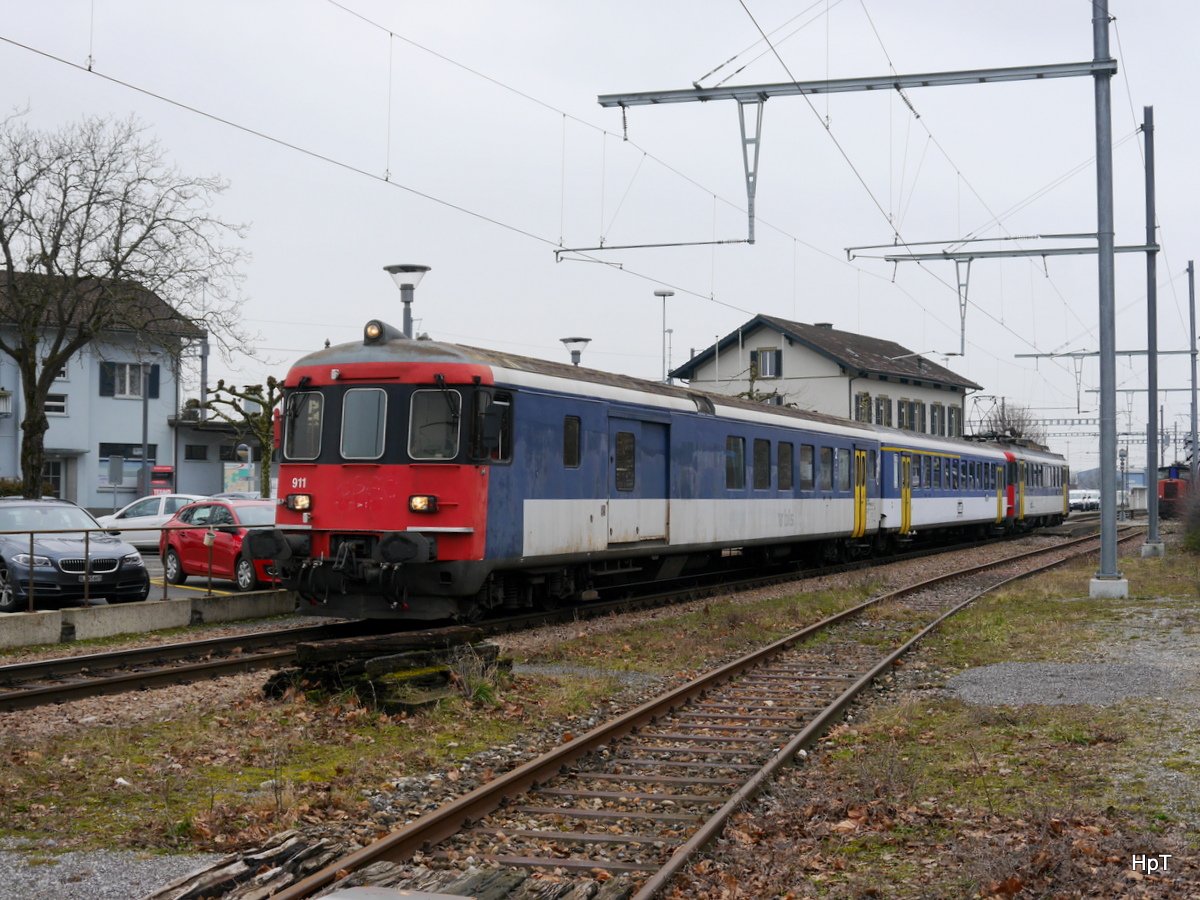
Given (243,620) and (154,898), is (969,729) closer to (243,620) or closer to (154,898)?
(154,898)

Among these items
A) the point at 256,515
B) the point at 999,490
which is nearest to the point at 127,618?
the point at 256,515

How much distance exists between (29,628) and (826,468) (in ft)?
50.7

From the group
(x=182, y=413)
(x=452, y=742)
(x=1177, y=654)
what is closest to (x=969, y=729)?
(x=452, y=742)

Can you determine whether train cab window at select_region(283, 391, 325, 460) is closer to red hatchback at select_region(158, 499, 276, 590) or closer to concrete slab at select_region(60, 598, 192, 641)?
concrete slab at select_region(60, 598, 192, 641)

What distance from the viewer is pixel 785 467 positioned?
2233 centimetres

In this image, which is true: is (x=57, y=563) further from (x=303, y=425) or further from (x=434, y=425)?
(x=434, y=425)

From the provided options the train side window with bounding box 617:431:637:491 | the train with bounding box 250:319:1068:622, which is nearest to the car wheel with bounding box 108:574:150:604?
the train with bounding box 250:319:1068:622

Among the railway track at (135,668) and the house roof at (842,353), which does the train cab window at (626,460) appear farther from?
the house roof at (842,353)

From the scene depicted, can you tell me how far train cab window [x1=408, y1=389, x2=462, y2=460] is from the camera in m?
13.3

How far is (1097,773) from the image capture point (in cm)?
759

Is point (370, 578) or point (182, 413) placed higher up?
point (182, 413)

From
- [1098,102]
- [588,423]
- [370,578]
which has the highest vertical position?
[1098,102]

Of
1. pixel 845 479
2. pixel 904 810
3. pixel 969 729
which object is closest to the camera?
pixel 904 810

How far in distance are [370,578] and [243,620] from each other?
368 centimetres
